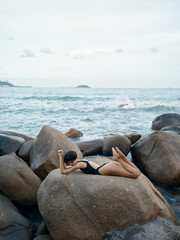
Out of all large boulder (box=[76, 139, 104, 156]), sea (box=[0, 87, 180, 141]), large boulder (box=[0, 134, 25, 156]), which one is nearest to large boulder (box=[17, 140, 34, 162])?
large boulder (box=[0, 134, 25, 156])

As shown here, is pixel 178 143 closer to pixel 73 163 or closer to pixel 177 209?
pixel 177 209

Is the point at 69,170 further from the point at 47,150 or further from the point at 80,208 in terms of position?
the point at 47,150

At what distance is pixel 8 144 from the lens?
7082 mm

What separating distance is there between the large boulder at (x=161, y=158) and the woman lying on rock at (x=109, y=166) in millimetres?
2184

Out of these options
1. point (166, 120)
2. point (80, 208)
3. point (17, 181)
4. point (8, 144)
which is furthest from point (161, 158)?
point (166, 120)

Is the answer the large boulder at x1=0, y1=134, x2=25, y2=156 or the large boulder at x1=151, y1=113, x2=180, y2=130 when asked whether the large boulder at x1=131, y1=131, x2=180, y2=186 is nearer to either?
the large boulder at x1=0, y1=134, x2=25, y2=156

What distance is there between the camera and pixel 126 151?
8.36m

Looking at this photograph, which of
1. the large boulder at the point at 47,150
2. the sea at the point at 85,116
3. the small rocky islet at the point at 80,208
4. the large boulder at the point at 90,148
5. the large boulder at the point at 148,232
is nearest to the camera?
the large boulder at the point at 148,232

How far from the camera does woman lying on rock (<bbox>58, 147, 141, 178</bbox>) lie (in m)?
4.55

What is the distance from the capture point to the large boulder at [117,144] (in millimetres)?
8352

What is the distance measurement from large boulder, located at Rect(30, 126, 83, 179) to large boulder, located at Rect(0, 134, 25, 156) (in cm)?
75

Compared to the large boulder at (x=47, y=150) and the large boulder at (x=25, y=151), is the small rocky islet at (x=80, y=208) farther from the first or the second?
the large boulder at (x=25, y=151)

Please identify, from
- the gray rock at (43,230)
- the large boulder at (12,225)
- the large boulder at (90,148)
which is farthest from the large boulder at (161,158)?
the large boulder at (12,225)

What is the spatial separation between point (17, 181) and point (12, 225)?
0.92 metres
